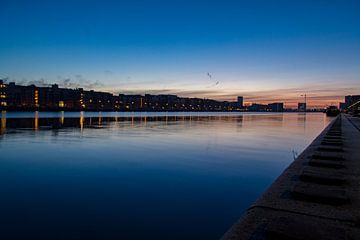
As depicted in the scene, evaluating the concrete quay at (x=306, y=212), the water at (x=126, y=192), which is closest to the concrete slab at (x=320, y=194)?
the concrete quay at (x=306, y=212)

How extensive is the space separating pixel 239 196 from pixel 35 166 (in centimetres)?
955

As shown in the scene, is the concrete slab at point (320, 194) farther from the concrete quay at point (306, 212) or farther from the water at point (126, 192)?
the water at point (126, 192)

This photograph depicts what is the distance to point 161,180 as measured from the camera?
11336 millimetres

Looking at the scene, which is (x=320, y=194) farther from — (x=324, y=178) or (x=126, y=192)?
(x=126, y=192)

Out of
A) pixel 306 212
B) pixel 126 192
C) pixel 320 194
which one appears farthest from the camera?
pixel 126 192

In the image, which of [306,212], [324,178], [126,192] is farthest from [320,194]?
[126,192]

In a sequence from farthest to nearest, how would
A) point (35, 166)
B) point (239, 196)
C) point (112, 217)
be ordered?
1. point (35, 166)
2. point (239, 196)
3. point (112, 217)

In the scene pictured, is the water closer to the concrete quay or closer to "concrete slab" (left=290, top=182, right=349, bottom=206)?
the concrete quay

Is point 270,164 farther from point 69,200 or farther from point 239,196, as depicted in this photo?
point 69,200

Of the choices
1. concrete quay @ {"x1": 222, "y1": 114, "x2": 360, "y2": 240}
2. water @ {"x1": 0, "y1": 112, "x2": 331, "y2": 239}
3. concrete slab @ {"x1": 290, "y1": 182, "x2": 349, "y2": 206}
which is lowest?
water @ {"x1": 0, "y1": 112, "x2": 331, "y2": 239}

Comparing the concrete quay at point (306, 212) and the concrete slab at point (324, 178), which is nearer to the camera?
the concrete quay at point (306, 212)

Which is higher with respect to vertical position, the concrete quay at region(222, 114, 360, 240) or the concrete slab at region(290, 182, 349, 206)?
the concrete slab at region(290, 182, 349, 206)

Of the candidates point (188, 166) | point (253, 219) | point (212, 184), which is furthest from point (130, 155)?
point (253, 219)

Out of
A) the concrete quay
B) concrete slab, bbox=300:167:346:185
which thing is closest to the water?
the concrete quay
